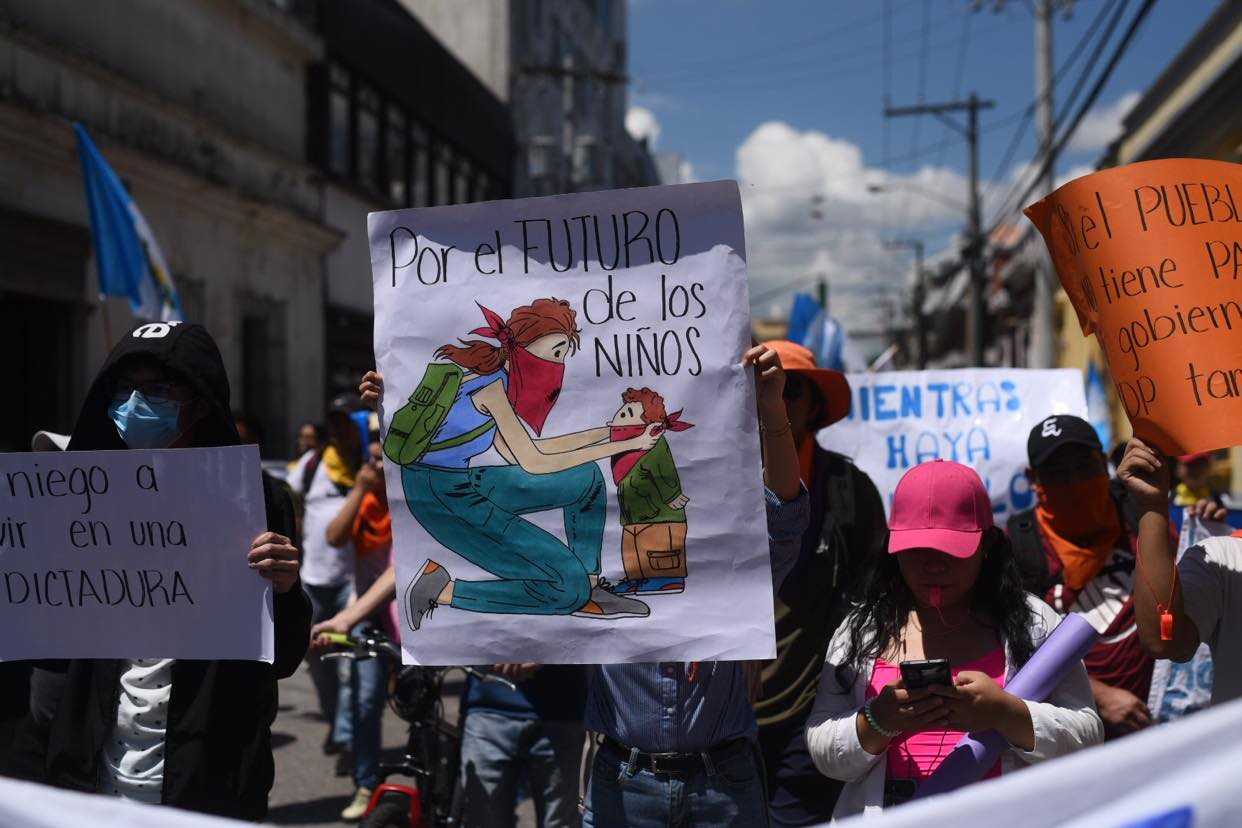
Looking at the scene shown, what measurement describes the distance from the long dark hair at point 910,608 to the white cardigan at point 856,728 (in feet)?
0.07

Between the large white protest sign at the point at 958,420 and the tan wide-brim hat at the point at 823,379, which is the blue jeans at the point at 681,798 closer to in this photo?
the tan wide-brim hat at the point at 823,379

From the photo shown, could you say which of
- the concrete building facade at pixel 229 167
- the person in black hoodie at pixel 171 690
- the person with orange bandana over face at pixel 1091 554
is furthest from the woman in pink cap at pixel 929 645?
the concrete building facade at pixel 229 167

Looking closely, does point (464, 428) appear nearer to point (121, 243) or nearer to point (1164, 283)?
point (1164, 283)

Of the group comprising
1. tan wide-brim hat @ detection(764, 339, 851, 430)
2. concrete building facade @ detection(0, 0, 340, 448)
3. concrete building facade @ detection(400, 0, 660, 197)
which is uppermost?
concrete building facade @ detection(400, 0, 660, 197)

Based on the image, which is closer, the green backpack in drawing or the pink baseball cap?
the pink baseball cap

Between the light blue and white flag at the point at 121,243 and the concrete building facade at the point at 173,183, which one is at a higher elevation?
the concrete building facade at the point at 173,183

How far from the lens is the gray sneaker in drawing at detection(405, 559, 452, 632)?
9.27 feet

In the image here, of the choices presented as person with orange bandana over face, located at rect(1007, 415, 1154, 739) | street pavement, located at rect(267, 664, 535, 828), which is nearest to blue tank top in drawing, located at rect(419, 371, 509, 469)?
person with orange bandana over face, located at rect(1007, 415, 1154, 739)

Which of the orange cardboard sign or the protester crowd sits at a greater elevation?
the orange cardboard sign

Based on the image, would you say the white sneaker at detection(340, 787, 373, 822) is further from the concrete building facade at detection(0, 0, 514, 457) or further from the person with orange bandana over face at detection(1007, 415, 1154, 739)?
the concrete building facade at detection(0, 0, 514, 457)

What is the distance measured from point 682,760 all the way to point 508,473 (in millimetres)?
760

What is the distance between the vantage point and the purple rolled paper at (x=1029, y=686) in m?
→ 2.48

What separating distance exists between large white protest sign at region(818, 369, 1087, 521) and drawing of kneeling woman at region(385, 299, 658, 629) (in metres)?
3.34

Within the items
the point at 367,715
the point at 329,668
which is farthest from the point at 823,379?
the point at 329,668
